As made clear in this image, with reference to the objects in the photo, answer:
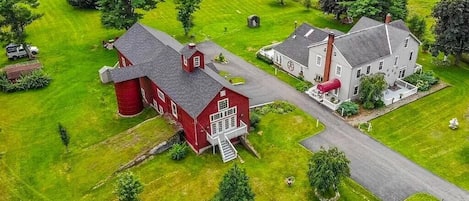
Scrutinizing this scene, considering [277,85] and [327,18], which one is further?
[327,18]

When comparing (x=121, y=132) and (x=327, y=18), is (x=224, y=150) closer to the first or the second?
(x=121, y=132)

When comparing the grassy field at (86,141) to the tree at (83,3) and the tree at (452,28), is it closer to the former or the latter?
the tree at (83,3)

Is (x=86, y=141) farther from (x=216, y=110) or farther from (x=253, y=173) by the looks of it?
(x=253, y=173)

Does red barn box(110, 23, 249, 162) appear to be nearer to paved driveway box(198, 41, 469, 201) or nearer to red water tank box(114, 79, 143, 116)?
red water tank box(114, 79, 143, 116)

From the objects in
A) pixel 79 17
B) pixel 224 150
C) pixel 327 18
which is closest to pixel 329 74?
pixel 224 150

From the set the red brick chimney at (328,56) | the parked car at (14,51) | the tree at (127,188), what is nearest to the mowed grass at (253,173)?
the tree at (127,188)

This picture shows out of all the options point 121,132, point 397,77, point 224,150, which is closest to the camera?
point 224,150

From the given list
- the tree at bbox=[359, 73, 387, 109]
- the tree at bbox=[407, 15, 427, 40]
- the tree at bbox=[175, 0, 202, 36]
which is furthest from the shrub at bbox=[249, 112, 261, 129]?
the tree at bbox=[407, 15, 427, 40]

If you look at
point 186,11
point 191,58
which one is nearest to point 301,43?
point 186,11
